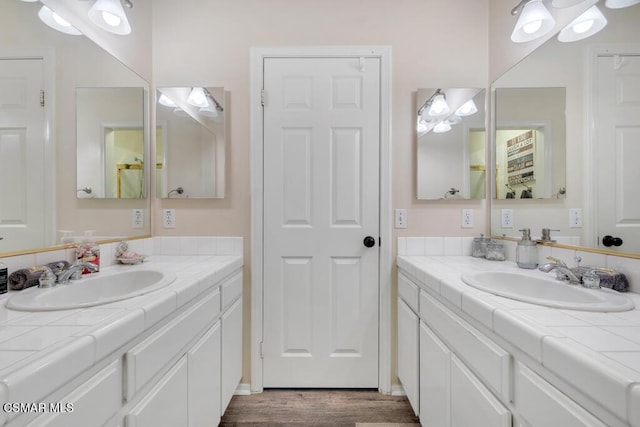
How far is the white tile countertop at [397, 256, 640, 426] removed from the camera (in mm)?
485

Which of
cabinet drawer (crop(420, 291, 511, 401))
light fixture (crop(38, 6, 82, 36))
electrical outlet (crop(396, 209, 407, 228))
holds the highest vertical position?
light fixture (crop(38, 6, 82, 36))

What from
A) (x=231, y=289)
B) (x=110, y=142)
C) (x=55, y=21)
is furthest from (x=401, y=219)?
(x=55, y=21)

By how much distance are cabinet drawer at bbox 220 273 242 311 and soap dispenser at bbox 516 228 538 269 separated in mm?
1535

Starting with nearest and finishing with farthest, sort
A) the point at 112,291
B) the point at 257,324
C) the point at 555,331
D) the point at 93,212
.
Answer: the point at 555,331 < the point at 112,291 < the point at 93,212 < the point at 257,324

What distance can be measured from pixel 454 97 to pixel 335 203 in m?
1.03

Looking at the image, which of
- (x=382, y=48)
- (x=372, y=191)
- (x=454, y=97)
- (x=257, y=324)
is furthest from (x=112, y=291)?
(x=454, y=97)

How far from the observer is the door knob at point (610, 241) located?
1.03m

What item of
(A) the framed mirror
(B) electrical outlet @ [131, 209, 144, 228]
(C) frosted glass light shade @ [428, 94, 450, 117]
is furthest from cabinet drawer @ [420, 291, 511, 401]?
(B) electrical outlet @ [131, 209, 144, 228]

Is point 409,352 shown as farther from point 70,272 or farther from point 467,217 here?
point 70,272

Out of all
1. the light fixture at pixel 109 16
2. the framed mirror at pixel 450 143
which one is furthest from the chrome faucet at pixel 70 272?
the framed mirror at pixel 450 143

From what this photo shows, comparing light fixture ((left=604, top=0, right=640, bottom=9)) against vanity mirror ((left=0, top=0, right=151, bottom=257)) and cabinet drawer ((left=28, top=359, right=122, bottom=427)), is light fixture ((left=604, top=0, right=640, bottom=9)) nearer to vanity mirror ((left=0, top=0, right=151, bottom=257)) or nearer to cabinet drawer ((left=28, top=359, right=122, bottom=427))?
cabinet drawer ((left=28, top=359, right=122, bottom=427))

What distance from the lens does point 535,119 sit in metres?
1.43

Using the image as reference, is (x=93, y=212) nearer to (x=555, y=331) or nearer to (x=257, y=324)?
(x=257, y=324)

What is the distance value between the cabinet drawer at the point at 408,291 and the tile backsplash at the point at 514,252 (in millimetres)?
192
